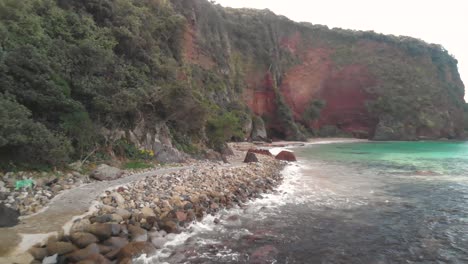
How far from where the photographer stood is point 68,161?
1334cm

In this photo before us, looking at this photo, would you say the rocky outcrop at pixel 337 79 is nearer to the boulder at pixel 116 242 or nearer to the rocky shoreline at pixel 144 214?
the rocky shoreline at pixel 144 214

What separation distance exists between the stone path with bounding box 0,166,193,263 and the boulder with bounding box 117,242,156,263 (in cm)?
175

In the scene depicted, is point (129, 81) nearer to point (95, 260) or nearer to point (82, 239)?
point (82, 239)

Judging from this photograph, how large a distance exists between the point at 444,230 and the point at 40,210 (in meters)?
12.5

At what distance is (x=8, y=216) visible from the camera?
332 inches

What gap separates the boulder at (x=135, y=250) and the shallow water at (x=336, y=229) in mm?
262

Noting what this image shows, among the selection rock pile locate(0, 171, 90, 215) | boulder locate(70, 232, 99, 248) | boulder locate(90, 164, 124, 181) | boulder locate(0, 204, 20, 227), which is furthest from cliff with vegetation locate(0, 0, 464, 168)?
boulder locate(70, 232, 99, 248)

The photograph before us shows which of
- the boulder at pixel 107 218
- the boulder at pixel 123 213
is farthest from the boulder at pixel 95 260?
the boulder at pixel 123 213

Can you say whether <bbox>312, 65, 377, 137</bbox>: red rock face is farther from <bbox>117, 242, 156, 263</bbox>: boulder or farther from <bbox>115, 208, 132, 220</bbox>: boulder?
<bbox>117, 242, 156, 263</bbox>: boulder

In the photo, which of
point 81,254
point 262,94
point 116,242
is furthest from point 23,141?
point 262,94

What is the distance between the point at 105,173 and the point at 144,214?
14.3 ft

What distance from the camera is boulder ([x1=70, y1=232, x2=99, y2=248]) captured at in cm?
772

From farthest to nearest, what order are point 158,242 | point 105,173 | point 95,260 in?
point 105,173 < point 158,242 < point 95,260

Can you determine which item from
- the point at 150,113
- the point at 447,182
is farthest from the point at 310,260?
the point at 447,182
